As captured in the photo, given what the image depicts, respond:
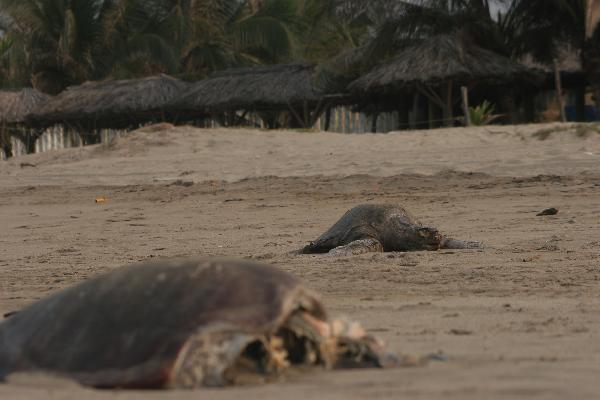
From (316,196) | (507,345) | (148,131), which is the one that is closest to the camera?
(507,345)

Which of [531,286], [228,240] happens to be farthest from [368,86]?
[531,286]

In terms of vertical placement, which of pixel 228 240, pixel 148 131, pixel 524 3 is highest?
pixel 524 3

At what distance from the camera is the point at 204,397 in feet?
8.75

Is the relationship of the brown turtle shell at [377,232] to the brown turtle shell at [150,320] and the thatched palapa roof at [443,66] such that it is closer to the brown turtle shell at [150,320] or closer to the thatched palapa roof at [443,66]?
the brown turtle shell at [150,320]

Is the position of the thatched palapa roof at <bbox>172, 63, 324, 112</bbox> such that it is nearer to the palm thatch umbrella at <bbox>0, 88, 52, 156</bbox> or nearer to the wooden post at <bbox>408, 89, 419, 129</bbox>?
the wooden post at <bbox>408, 89, 419, 129</bbox>

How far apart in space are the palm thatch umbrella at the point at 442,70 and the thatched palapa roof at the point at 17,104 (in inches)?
468

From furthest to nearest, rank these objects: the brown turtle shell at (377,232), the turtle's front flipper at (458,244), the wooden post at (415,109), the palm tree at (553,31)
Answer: the wooden post at (415,109) < the palm tree at (553,31) < the brown turtle shell at (377,232) < the turtle's front flipper at (458,244)

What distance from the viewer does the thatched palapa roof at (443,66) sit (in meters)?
20.4

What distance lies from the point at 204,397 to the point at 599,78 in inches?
739

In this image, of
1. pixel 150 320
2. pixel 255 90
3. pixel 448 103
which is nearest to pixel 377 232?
pixel 150 320

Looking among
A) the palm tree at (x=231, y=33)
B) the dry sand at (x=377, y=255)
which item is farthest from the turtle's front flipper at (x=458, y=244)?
the palm tree at (x=231, y=33)

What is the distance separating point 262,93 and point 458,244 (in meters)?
18.2

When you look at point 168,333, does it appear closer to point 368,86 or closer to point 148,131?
point 148,131

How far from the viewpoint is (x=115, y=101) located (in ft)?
88.0
